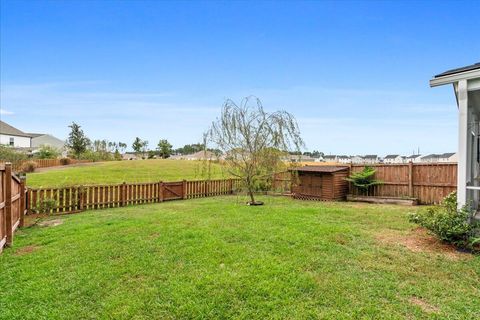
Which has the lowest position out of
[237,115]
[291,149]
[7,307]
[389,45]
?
[7,307]

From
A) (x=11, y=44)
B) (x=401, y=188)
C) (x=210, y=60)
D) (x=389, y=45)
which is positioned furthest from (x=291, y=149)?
(x=11, y=44)

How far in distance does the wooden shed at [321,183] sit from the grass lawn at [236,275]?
19.9ft

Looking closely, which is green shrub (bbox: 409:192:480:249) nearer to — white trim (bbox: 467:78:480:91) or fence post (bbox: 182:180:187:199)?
white trim (bbox: 467:78:480:91)

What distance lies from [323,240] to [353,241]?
59 cm

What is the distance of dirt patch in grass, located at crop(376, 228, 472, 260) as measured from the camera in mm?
4660

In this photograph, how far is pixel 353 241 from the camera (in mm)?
5336

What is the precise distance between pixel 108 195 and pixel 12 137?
44.9m

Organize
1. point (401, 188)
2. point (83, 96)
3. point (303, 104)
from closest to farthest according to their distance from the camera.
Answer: point (401, 188) < point (303, 104) < point (83, 96)

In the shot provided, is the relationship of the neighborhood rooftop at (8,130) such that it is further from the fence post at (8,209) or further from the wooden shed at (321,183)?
the wooden shed at (321,183)

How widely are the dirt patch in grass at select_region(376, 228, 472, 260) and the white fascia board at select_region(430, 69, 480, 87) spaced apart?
2957mm

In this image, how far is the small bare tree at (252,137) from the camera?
1083 centimetres

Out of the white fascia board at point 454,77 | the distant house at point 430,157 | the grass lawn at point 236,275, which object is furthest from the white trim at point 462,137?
the distant house at point 430,157

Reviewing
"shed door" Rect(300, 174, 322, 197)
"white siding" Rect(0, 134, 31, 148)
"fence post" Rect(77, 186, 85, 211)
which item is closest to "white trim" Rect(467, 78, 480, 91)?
"shed door" Rect(300, 174, 322, 197)

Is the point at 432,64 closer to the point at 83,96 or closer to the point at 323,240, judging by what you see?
the point at 323,240
